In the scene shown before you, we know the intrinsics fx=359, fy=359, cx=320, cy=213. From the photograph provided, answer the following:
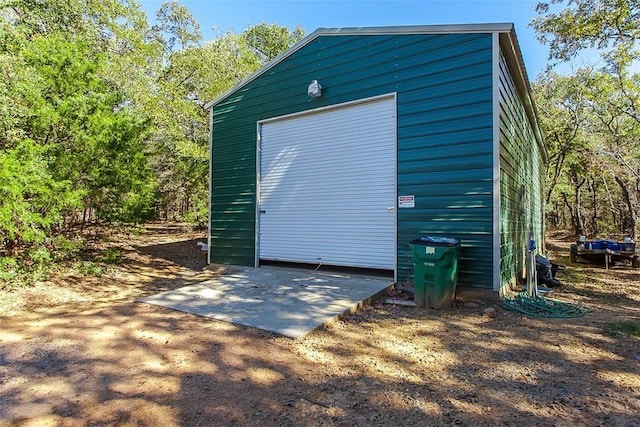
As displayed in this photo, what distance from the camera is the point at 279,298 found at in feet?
14.9

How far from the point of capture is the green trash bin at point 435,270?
4.20 metres

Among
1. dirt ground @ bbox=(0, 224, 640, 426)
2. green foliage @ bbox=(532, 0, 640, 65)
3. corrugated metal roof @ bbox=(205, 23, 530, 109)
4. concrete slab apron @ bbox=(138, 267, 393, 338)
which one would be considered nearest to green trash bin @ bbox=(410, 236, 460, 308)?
dirt ground @ bbox=(0, 224, 640, 426)

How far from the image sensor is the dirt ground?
6.73 feet

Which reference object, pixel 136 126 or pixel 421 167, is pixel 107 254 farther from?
pixel 421 167

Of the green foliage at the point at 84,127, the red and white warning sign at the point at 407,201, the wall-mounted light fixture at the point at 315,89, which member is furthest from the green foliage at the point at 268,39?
the red and white warning sign at the point at 407,201

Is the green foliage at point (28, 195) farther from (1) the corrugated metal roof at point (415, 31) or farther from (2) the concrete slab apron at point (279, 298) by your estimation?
(1) the corrugated metal roof at point (415, 31)

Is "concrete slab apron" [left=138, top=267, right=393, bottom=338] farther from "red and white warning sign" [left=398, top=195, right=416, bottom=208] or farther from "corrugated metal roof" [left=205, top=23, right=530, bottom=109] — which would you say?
"corrugated metal roof" [left=205, top=23, right=530, bottom=109]

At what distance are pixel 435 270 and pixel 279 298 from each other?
6.34ft

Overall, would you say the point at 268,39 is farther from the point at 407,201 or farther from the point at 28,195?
the point at 407,201

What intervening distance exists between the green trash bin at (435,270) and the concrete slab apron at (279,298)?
2.08ft

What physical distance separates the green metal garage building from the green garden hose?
27 centimetres

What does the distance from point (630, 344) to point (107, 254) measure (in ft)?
26.6

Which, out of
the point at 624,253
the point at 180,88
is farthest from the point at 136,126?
the point at 624,253

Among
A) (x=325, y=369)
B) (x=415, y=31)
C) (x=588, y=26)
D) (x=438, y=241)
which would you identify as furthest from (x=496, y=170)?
(x=588, y=26)
